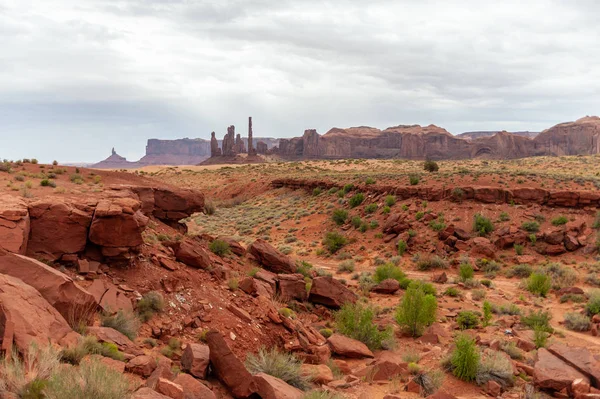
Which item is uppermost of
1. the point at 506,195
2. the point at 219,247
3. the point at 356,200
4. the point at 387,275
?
the point at 506,195

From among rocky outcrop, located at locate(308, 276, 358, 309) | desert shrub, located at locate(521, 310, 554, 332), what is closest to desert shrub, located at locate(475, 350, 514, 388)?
desert shrub, located at locate(521, 310, 554, 332)

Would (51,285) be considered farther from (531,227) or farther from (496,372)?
(531,227)

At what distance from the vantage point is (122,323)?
737cm

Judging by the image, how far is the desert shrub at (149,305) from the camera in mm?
8344

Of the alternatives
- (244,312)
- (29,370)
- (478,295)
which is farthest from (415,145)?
(29,370)

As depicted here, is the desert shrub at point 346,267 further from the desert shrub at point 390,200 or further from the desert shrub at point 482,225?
the desert shrub at point 390,200

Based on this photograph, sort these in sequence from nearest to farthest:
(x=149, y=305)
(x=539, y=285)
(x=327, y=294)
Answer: (x=149, y=305) → (x=327, y=294) → (x=539, y=285)

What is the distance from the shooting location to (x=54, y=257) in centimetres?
858

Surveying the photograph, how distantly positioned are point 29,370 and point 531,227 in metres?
23.9

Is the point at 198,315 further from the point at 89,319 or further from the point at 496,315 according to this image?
the point at 496,315

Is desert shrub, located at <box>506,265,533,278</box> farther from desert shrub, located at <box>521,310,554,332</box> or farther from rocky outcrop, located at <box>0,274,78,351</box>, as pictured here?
rocky outcrop, located at <box>0,274,78,351</box>

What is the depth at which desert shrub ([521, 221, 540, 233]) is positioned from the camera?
2306 centimetres

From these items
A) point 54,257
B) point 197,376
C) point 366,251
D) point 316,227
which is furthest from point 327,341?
point 316,227

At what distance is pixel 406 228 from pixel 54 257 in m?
20.3
